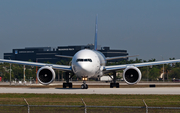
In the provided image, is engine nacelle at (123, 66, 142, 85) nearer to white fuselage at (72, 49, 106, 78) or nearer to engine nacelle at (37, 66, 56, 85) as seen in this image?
white fuselage at (72, 49, 106, 78)

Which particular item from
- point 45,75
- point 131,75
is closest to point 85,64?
point 45,75

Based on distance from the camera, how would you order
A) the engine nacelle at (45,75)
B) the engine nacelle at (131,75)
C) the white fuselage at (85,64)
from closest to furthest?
the white fuselage at (85,64), the engine nacelle at (131,75), the engine nacelle at (45,75)

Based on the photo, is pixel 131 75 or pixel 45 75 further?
pixel 45 75

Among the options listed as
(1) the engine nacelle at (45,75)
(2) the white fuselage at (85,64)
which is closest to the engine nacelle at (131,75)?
(2) the white fuselage at (85,64)

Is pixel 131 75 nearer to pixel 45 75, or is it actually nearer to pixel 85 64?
pixel 85 64

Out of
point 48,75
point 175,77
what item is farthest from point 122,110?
point 175,77

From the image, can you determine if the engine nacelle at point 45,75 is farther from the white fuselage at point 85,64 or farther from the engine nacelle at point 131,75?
the engine nacelle at point 131,75

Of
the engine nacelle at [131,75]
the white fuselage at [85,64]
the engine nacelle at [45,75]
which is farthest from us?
the engine nacelle at [45,75]

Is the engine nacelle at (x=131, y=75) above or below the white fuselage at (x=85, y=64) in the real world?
below

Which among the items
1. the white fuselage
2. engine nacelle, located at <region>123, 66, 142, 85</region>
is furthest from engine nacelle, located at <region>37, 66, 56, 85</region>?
engine nacelle, located at <region>123, 66, 142, 85</region>

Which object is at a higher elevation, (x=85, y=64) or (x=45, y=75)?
(x=85, y=64)

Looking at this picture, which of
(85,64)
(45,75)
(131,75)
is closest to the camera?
(85,64)

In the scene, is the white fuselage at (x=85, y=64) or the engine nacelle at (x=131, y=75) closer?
the white fuselage at (x=85, y=64)

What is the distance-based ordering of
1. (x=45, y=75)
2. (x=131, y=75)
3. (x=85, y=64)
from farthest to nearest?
(x=45, y=75) < (x=131, y=75) < (x=85, y=64)
